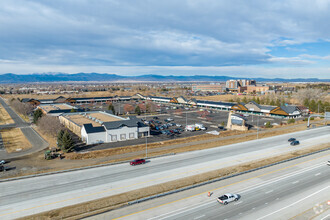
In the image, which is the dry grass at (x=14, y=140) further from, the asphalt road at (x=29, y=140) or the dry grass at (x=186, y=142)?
the dry grass at (x=186, y=142)

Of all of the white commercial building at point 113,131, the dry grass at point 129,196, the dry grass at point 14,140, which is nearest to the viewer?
the dry grass at point 129,196

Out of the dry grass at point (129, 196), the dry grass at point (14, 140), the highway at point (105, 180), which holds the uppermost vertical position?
the dry grass at point (129, 196)

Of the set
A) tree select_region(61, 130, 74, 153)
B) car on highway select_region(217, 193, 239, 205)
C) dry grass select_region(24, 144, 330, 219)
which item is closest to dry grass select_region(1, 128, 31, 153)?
tree select_region(61, 130, 74, 153)

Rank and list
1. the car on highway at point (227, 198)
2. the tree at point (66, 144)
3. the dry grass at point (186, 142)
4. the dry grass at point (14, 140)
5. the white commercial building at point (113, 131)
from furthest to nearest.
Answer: the white commercial building at point (113, 131)
the dry grass at point (14, 140)
the tree at point (66, 144)
the dry grass at point (186, 142)
the car on highway at point (227, 198)

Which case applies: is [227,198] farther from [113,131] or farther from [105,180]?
[113,131]

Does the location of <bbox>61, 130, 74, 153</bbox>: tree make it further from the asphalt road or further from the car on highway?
the car on highway

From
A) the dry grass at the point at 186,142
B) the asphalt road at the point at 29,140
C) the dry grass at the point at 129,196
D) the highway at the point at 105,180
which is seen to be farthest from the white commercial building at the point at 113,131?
the dry grass at the point at 129,196
